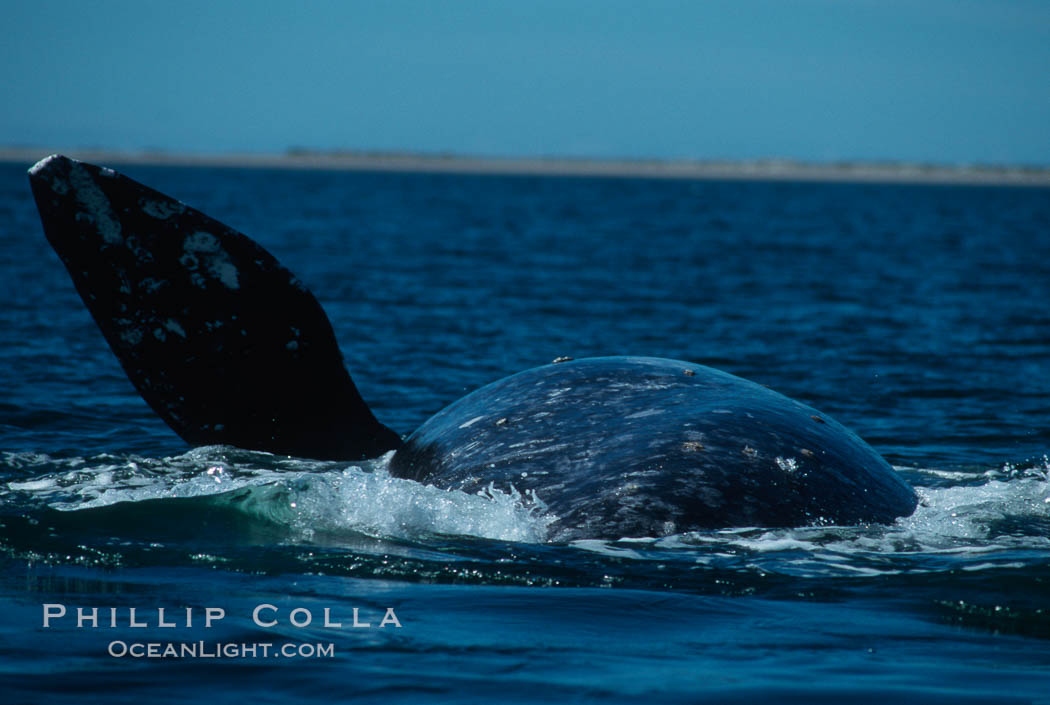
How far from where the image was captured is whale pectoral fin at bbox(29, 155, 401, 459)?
776cm

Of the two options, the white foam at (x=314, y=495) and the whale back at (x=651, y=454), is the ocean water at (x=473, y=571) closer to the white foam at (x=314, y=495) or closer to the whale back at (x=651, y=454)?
the white foam at (x=314, y=495)

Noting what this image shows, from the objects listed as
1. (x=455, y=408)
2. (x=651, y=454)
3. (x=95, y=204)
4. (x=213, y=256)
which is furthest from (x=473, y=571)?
(x=95, y=204)

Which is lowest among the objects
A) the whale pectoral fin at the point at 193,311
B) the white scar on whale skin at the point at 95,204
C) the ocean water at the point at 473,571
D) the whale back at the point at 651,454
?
the ocean water at the point at 473,571

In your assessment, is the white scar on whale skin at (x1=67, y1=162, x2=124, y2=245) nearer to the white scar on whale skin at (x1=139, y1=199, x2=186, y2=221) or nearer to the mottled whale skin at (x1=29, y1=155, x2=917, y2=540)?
the mottled whale skin at (x1=29, y1=155, x2=917, y2=540)

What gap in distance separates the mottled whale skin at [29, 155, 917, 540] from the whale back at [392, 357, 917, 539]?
0.03 feet

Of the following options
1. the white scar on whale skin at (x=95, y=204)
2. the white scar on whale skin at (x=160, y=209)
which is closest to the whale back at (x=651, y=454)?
the white scar on whale skin at (x=160, y=209)

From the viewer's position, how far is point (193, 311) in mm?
7875

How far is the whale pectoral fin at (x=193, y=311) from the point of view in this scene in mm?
7758

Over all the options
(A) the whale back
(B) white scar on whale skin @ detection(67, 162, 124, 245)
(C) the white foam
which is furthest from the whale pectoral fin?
(A) the whale back

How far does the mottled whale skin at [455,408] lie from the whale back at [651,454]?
0.03 ft

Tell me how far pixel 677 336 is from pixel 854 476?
37.0ft

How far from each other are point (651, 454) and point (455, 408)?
1527mm

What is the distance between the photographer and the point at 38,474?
909 cm

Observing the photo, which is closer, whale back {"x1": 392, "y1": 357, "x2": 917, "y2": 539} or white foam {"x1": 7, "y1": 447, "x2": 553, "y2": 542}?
whale back {"x1": 392, "y1": 357, "x2": 917, "y2": 539}
